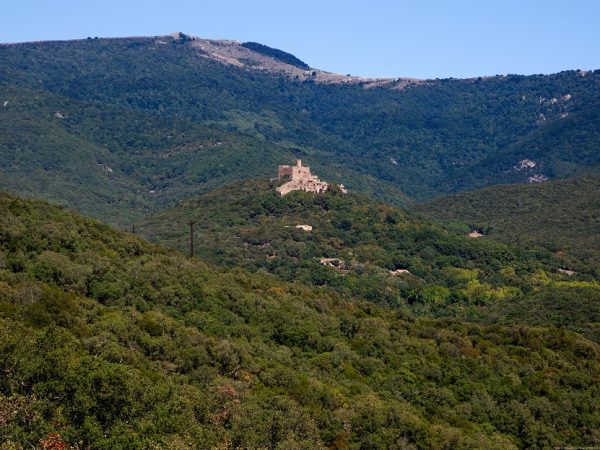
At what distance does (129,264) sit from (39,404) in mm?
28911

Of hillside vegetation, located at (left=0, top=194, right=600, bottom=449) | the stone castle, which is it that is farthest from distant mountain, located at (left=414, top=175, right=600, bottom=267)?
hillside vegetation, located at (left=0, top=194, right=600, bottom=449)

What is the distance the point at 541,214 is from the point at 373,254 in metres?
58.4

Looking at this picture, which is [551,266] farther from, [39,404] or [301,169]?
[39,404]

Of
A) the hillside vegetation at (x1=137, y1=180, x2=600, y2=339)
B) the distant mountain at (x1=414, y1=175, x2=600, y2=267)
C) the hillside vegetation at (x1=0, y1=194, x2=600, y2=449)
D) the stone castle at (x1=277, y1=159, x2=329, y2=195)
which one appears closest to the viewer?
the hillside vegetation at (x1=0, y1=194, x2=600, y2=449)

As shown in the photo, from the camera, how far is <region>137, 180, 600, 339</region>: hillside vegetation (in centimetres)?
10925

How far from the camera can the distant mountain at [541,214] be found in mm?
143125

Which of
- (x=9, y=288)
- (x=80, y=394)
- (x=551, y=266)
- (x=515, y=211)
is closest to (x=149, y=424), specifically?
(x=80, y=394)

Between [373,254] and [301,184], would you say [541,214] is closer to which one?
[301,184]

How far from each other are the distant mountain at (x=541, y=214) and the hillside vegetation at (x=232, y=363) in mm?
72647

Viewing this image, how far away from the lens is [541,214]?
172625 millimetres

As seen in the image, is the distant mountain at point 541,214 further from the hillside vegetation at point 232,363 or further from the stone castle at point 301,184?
the hillside vegetation at point 232,363

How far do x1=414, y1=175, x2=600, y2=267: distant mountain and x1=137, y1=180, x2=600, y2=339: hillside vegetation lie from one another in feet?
23.5

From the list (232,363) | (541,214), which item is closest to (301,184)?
(541,214)

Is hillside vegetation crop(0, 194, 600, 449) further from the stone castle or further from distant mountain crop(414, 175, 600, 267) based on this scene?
distant mountain crop(414, 175, 600, 267)
